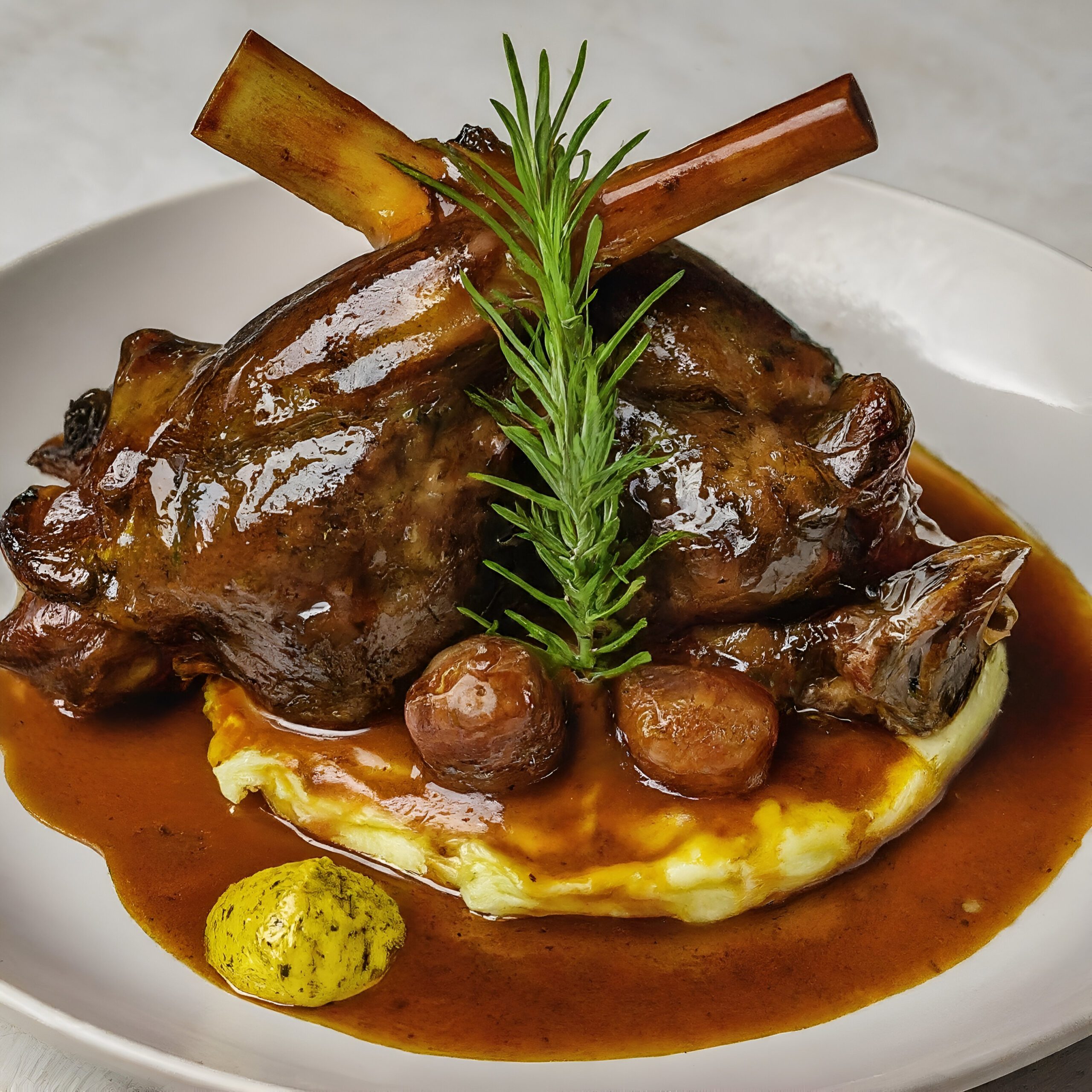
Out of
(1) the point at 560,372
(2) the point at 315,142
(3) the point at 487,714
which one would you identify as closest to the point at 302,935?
(3) the point at 487,714

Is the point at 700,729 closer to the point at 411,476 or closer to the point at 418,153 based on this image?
the point at 411,476

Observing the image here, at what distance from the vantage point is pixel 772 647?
3.21 meters

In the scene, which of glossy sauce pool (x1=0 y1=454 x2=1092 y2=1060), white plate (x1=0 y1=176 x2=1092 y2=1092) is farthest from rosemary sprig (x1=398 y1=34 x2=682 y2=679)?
white plate (x1=0 y1=176 x2=1092 y2=1092)

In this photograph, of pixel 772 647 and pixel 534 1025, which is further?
pixel 772 647

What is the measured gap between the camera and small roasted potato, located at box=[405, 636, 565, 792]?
2895mm

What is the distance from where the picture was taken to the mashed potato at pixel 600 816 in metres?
2.98

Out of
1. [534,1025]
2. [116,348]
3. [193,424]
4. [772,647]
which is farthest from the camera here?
[116,348]

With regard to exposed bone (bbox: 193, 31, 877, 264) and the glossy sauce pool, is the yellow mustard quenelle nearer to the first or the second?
the glossy sauce pool

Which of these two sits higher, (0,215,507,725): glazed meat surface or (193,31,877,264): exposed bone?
(193,31,877,264): exposed bone

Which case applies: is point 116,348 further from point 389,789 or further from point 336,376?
point 389,789

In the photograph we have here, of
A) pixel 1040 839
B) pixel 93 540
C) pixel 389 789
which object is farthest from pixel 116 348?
pixel 1040 839

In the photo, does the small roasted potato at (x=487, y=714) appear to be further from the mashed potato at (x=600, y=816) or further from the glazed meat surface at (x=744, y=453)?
the glazed meat surface at (x=744, y=453)

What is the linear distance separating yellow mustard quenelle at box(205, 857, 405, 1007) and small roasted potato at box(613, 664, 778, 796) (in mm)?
717

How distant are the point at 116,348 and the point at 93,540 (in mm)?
1455
